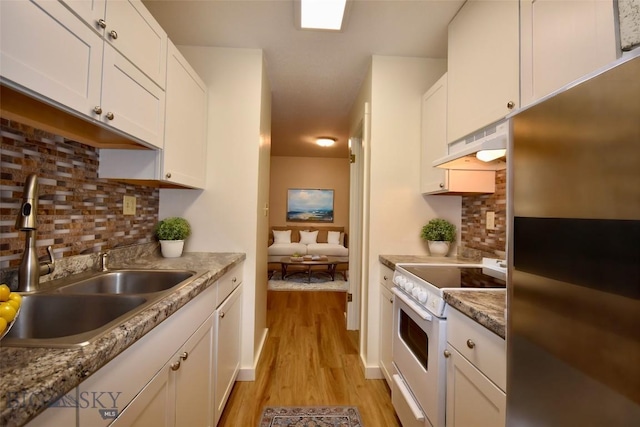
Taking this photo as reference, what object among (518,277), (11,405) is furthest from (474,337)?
(11,405)

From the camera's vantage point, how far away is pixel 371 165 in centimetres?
219

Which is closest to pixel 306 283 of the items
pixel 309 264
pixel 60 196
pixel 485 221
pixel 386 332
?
pixel 309 264

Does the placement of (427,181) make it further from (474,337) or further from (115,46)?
(115,46)

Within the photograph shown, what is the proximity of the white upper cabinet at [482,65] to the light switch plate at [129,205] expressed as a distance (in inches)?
78.9

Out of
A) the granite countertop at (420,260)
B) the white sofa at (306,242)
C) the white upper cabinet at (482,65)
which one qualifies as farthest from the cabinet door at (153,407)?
the white sofa at (306,242)

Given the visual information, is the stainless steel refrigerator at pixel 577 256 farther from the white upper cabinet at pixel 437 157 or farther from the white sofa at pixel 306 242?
the white sofa at pixel 306 242

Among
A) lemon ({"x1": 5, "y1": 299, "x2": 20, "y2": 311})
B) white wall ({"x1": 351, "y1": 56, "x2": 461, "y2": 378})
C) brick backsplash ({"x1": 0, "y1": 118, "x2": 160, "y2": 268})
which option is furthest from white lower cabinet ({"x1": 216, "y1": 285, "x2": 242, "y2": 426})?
white wall ({"x1": 351, "y1": 56, "x2": 461, "y2": 378})

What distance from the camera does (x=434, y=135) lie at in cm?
195

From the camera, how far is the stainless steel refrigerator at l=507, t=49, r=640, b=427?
1.45 ft

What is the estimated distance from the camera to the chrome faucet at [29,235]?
93 cm

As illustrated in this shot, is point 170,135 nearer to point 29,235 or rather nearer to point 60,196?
point 60,196

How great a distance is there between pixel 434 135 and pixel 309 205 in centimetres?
483

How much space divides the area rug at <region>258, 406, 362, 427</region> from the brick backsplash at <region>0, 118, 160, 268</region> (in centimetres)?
137

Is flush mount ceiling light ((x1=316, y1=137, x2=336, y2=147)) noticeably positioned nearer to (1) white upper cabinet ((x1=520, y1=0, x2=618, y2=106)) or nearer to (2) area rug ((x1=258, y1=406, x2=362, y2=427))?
(1) white upper cabinet ((x1=520, y1=0, x2=618, y2=106))
